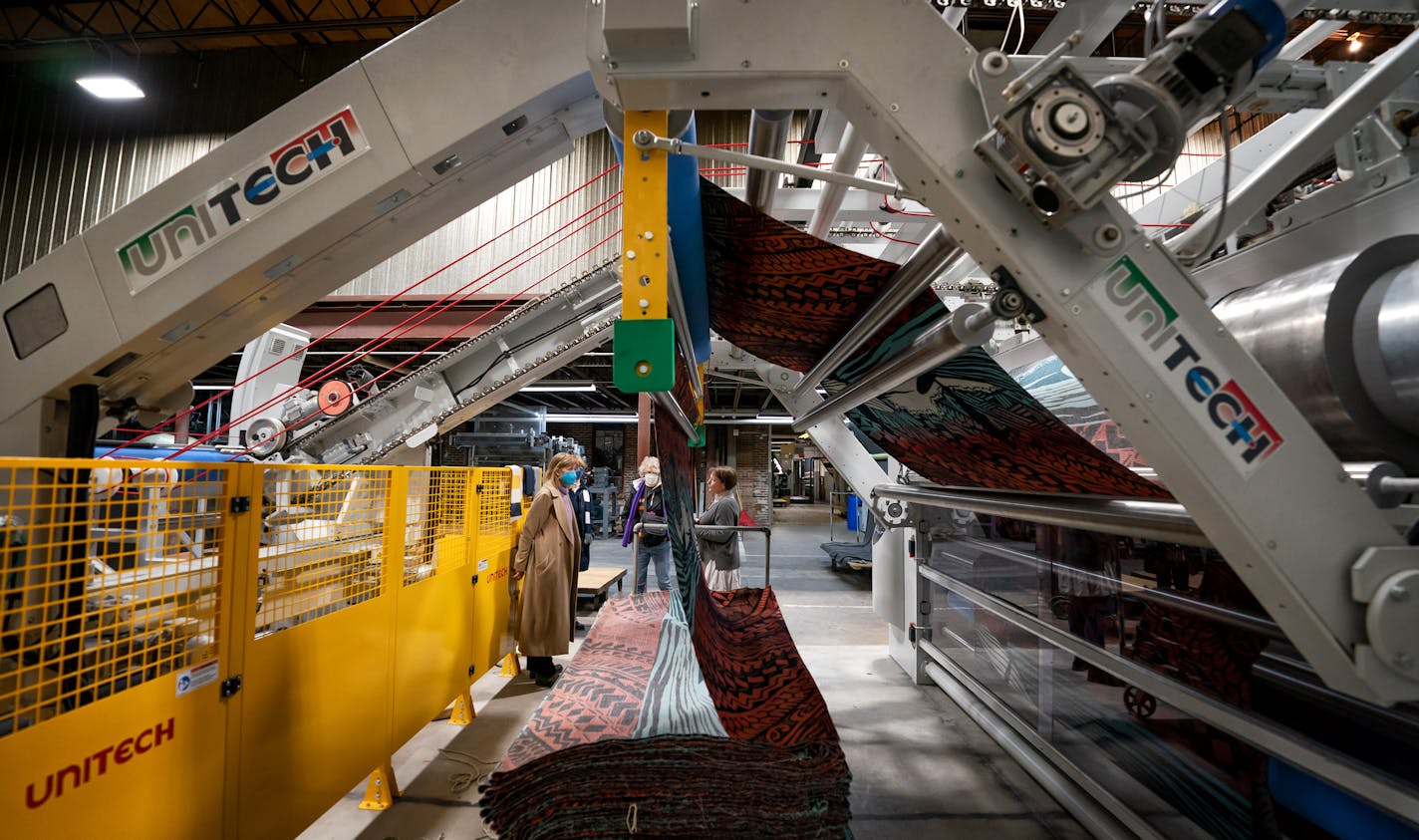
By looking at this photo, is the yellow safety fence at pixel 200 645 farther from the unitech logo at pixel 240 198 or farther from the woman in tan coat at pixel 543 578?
the woman in tan coat at pixel 543 578

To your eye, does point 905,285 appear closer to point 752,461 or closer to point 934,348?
point 934,348

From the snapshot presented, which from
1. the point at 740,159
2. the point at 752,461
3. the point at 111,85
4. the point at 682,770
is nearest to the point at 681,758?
the point at 682,770

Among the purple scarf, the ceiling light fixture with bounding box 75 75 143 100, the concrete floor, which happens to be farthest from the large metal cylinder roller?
the ceiling light fixture with bounding box 75 75 143 100

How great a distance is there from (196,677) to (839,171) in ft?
8.74

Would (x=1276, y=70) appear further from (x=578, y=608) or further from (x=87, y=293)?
(x=578, y=608)

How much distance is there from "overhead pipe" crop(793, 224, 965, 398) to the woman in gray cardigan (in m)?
2.97

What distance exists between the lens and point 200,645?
1876 millimetres

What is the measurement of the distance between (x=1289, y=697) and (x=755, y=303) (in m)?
2.50

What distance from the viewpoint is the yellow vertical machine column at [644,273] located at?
135 cm

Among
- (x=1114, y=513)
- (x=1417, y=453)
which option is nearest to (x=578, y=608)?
(x=1114, y=513)

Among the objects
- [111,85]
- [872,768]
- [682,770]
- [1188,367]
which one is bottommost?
[872,768]

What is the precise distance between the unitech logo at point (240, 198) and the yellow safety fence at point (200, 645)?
0.66m

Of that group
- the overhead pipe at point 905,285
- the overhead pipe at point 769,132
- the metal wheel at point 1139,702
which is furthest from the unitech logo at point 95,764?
the metal wheel at point 1139,702

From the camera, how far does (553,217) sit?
10906 millimetres
